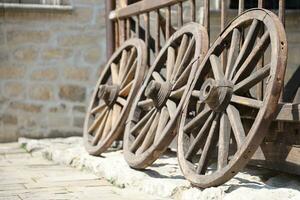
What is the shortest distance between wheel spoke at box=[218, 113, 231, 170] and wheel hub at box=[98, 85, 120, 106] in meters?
1.88

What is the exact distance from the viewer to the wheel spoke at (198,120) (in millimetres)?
3176

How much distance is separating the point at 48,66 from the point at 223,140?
12.4ft

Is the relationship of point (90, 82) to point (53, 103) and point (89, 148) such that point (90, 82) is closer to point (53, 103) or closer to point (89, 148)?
point (53, 103)

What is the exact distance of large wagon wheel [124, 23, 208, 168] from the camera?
3553 mm

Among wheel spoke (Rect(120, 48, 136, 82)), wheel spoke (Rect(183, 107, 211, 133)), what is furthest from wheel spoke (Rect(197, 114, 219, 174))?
wheel spoke (Rect(120, 48, 136, 82))

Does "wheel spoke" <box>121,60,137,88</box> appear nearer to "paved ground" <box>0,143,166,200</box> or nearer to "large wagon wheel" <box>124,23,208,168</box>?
"large wagon wheel" <box>124,23,208,168</box>

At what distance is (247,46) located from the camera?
3109mm

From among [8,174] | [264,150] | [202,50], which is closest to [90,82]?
[8,174]

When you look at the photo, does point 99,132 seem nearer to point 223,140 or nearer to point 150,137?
point 150,137

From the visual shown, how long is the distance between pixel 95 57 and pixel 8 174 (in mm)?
2531

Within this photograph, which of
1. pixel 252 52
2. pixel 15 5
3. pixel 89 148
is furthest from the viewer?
pixel 15 5

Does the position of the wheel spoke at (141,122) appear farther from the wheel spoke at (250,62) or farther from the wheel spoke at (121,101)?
the wheel spoke at (250,62)

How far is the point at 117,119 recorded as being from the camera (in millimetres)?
4512

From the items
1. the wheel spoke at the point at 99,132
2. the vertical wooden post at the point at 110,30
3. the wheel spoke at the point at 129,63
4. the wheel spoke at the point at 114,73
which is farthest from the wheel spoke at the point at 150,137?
the vertical wooden post at the point at 110,30
